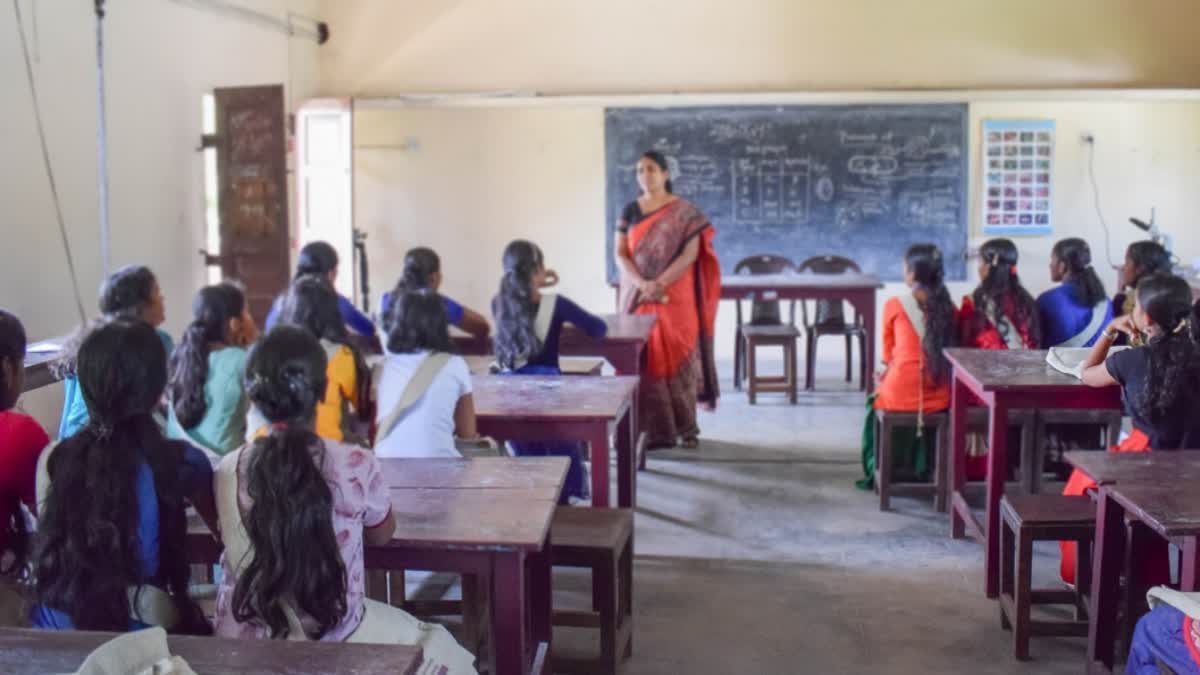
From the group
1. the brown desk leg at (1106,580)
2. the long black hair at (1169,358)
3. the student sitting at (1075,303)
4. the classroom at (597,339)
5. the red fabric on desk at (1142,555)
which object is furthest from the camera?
the student sitting at (1075,303)

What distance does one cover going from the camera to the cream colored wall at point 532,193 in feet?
25.8

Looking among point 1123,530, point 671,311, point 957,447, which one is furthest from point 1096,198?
point 1123,530

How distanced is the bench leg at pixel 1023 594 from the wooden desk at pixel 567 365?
70.3 inches

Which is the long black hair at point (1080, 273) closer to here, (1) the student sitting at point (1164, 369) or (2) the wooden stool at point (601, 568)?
(1) the student sitting at point (1164, 369)

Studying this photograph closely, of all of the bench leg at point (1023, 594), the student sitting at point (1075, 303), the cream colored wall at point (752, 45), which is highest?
the cream colored wall at point (752, 45)

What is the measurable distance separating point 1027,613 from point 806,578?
2.71ft

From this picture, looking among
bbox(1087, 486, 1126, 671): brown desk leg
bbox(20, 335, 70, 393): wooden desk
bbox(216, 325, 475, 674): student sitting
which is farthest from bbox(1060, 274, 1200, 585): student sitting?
bbox(20, 335, 70, 393): wooden desk

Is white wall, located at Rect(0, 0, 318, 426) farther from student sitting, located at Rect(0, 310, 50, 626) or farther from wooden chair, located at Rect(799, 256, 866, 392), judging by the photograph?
wooden chair, located at Rect(799, 256, 866, 392)

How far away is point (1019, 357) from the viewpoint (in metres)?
4.04

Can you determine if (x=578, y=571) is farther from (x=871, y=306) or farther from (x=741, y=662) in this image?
(x=871, y=306)

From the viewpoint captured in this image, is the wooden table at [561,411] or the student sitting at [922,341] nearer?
the wooden table at [561,411]

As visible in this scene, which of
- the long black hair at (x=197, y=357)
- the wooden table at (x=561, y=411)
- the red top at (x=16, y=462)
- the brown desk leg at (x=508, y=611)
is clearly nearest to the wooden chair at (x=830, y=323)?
the wooden table at (x=561, y=411)

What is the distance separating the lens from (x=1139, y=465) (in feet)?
9.19

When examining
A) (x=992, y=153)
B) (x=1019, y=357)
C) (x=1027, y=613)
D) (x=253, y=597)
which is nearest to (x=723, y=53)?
(x=992, y=153)
